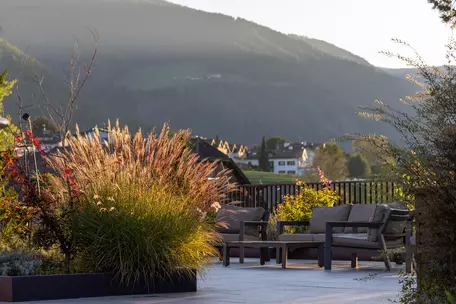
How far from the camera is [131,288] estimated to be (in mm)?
6578

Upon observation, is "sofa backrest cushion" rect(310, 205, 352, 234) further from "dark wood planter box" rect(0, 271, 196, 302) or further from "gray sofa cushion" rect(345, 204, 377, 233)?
"dark wood planter box" rect(0, 271, 196, 302)

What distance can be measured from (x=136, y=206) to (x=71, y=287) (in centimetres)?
80

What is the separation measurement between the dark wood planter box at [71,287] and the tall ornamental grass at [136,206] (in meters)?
0.08

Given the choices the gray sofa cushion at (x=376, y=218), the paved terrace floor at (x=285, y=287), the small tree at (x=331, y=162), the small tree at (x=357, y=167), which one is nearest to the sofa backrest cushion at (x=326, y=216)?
the paved terrace floor at (x=285, y=287)

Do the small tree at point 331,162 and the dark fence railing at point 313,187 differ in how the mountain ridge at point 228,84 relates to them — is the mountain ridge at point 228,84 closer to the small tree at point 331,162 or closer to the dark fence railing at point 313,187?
the small tree at point 331,162

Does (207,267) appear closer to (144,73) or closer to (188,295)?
(188,295)

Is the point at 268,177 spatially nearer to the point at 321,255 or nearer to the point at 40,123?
the point at 40,123

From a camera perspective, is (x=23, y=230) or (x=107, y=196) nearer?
(x=107, y=196)

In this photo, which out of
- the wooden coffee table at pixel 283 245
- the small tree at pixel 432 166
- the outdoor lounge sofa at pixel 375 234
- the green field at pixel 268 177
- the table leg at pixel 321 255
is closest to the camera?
the small tree at pixel 432 166

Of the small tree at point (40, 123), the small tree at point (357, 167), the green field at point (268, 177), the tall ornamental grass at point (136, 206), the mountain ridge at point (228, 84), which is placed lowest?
the green field at point (268, 177)

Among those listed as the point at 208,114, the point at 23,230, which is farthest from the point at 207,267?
the point at 208,114

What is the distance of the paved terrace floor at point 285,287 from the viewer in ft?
20.8

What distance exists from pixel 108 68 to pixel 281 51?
38.9m

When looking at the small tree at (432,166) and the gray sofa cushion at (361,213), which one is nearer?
the small tree at (432,166)
